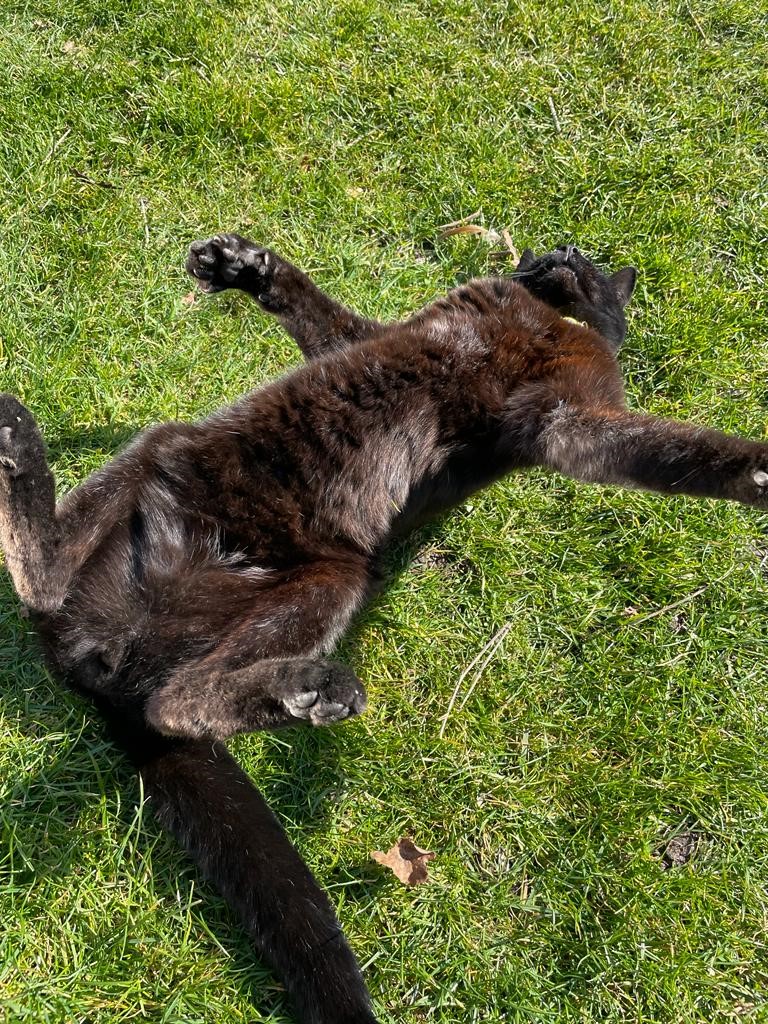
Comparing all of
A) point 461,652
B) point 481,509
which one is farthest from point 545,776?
point 481,509

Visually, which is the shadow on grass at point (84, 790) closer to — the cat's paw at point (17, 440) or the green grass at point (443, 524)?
the green grass at point (443, 524)

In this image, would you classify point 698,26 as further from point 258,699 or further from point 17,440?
Result: point 258,699

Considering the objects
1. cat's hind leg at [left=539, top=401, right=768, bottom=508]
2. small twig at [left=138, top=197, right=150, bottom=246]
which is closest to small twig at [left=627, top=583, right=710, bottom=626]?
cat's hind leg at [left=539, top=401, right=768, bottom=508]

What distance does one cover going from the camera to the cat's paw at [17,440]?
2.41m

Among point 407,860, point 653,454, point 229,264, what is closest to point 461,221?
point 229,264

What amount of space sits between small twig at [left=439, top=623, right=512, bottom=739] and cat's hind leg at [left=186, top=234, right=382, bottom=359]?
4.27 feet

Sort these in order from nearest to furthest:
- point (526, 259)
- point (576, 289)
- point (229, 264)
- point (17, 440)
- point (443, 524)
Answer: point (17, 440), point (229, 264), point (576, 289), point (443, 524), point (526, 259)

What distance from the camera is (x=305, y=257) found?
363cm

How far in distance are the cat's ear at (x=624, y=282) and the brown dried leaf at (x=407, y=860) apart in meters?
2.40

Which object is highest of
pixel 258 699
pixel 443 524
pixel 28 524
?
pixel 28 524

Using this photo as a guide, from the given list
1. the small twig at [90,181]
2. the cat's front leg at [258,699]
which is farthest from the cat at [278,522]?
the small twig at [90,181]

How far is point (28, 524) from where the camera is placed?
94.7 inches

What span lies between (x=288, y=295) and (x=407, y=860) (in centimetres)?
216

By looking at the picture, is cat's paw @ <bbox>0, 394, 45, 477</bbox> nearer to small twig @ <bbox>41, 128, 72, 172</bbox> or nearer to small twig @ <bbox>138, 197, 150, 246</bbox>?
small twig @ <bbox>138, 197, 150, 246</bbox>
